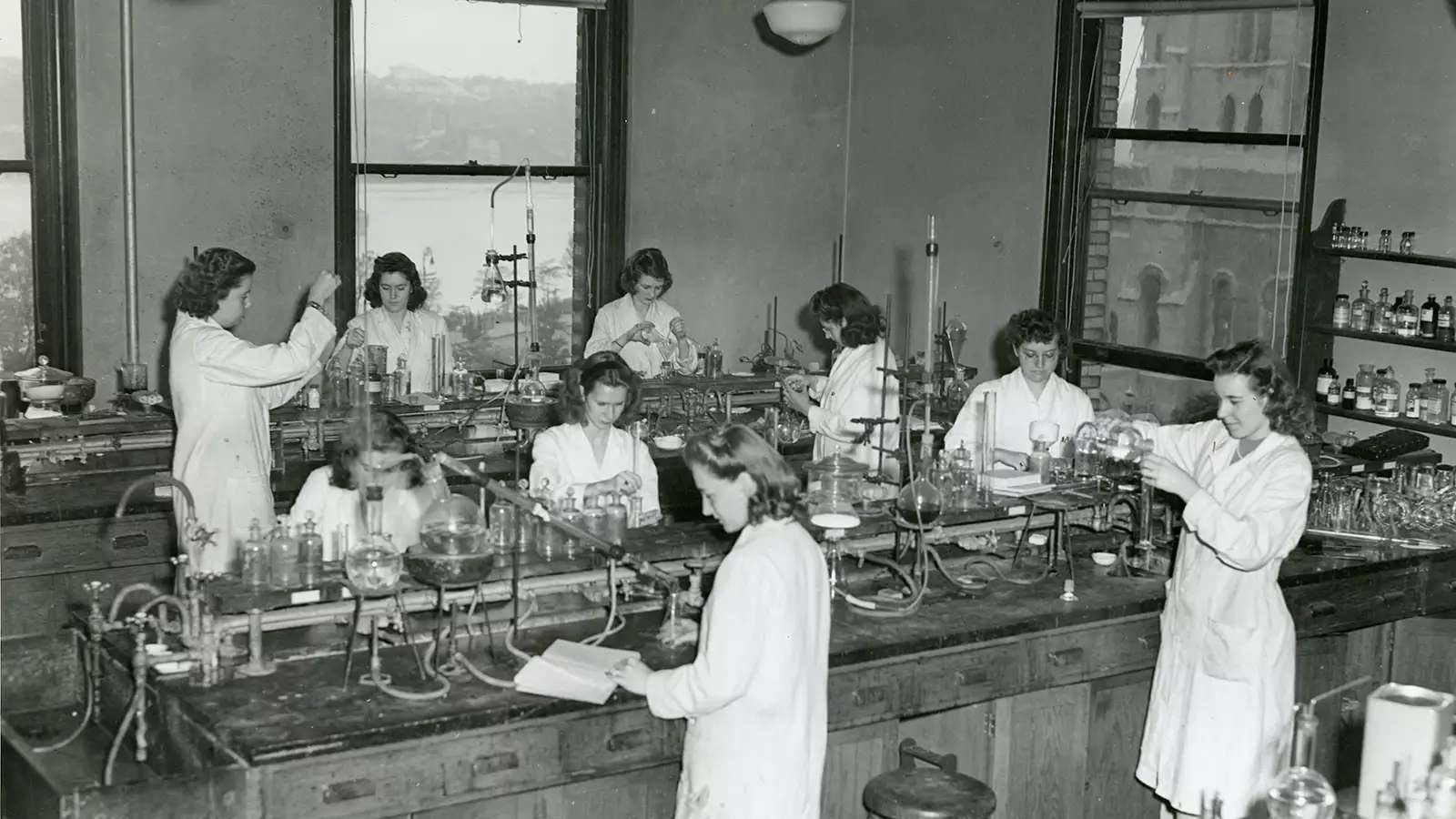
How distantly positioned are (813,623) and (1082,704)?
4.75ft

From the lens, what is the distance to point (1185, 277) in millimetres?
7805

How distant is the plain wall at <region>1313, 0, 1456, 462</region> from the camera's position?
657 cm

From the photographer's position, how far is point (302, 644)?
3.68m

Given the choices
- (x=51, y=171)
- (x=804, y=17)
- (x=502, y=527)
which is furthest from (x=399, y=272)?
(x=502, y=527)

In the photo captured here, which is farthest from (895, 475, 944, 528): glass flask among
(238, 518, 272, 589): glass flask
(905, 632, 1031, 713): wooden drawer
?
(238, 518, 272, 589): glass flask

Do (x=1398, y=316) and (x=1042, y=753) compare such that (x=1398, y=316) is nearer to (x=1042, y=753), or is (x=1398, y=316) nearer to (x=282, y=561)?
(x=1042, y=753)

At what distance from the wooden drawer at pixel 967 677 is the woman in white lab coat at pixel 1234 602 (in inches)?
16.8

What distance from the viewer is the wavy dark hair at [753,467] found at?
3.16 m

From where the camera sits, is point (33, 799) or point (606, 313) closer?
point (33, 799)

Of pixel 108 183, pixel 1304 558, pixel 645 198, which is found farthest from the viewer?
pixel 645 198

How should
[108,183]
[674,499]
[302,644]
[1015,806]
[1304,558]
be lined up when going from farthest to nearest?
[108,183] → [674,499] → [1304,558] → [1015,806] → [302,644]

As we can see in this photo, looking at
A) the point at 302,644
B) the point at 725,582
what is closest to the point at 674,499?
the point at 302,644

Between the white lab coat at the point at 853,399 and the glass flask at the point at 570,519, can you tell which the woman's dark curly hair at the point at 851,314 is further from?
the glass flask at the point at 570,519

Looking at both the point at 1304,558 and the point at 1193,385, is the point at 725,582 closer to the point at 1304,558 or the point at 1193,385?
the point at 1304,558
